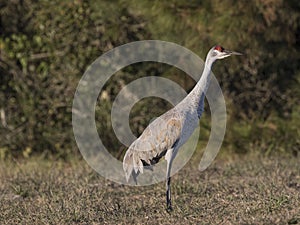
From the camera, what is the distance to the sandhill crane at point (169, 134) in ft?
20.3

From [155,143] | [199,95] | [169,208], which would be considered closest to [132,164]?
[155,143]

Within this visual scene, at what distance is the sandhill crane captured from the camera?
20.3 feet

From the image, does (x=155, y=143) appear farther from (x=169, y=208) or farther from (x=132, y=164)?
(x=169, y=208)

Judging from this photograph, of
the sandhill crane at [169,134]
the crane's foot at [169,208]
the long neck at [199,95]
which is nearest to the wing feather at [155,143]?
the sandhill crane at [169,134]

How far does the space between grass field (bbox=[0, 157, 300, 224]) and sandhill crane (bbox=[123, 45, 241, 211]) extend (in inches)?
15.0

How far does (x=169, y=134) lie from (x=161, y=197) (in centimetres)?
79

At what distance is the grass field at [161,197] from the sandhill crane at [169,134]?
380 millimetres

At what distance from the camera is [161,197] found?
6.68 metres

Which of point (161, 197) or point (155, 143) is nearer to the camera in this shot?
point (155, 143)

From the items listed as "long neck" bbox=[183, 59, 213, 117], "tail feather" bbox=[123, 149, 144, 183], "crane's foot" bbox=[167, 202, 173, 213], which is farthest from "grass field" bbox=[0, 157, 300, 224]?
"long neck" bbox=[183, 59, 213, 117]

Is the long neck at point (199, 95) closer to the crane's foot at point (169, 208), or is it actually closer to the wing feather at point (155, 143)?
the wing feather at point (155, 143)

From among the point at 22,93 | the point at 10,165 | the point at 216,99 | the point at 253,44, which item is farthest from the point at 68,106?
the point at 253,44

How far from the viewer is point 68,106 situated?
11.1m

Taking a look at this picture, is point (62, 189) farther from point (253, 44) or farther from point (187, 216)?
point (253, 44)
